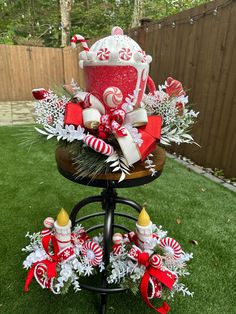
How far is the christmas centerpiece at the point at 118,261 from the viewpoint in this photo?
0.95m

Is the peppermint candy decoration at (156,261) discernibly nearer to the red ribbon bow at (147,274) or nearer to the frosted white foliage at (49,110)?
the red ribbon bow at (147,274)

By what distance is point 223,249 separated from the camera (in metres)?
1.54

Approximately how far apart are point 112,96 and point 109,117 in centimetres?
7

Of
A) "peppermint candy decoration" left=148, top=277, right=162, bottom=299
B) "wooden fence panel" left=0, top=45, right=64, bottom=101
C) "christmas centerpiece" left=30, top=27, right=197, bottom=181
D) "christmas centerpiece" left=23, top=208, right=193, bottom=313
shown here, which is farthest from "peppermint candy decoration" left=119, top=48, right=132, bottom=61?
"wooden fence panel" left=0, top=45, right=64, bottom=101

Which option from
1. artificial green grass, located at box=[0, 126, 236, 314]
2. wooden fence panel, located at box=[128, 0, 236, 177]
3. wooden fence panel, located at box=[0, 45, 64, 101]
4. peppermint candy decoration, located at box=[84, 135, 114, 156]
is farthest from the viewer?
wooden fence panel, located at box=[0, 45, 64, 101]

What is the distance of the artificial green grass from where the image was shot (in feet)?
3.88

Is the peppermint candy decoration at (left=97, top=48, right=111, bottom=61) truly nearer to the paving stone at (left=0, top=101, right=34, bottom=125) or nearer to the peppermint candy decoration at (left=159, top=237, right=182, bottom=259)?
the peppermint candy decoration at (left=159, top=237, right=182, bottom=259)

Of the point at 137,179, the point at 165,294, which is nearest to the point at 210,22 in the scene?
the point at 137,179

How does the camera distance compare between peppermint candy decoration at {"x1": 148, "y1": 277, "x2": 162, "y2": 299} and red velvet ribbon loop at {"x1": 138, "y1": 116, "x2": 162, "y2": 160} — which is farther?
peppermint candy decoration at {"x1": 148, "y1": 277, "x2": 162, "y2": 299}

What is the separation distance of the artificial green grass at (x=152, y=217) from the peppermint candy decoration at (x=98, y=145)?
2.16ft

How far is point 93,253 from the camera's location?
1.08m

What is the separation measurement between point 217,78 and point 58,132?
2.14 metres

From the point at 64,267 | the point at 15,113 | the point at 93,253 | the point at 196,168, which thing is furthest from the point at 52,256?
the point at 15,113

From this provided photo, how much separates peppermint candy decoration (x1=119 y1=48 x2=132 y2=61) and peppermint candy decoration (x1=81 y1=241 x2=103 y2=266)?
31.0 inches
